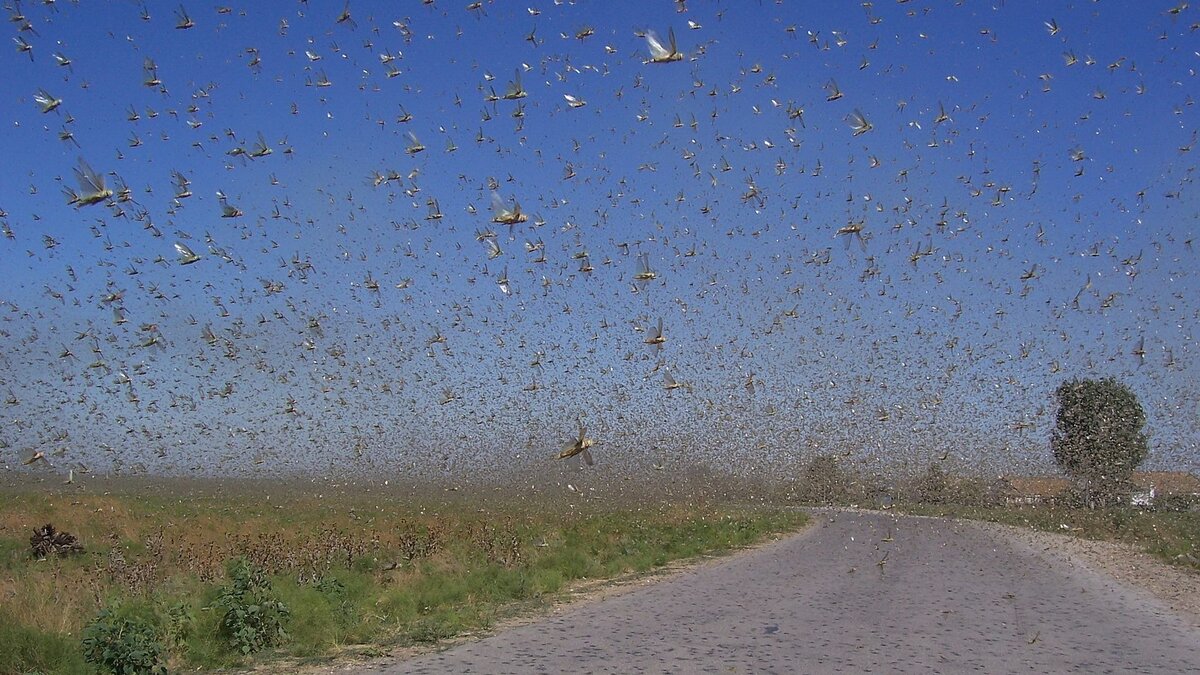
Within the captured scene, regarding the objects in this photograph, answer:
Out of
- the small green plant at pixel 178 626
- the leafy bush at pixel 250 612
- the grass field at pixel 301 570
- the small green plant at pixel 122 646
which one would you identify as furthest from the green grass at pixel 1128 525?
the small green plant at pixel 122 646

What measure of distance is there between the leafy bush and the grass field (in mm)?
33

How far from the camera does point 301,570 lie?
569 inches

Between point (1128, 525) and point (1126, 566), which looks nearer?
point (1126, 566)

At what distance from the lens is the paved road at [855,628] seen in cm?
860

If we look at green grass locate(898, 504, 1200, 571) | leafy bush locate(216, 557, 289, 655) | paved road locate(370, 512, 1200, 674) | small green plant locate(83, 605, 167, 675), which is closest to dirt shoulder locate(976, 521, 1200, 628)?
paved road locate(370, 512, 1200, 674)

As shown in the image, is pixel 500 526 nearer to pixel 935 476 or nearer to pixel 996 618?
pixel 996 618

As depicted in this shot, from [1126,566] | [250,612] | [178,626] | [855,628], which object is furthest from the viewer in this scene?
[1126,566]

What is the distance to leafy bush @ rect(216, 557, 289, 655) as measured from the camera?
32.4ft

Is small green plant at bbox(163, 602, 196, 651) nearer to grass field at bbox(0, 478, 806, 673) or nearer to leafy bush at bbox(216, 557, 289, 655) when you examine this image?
grass field at bbox(0, 478, 806, 673)

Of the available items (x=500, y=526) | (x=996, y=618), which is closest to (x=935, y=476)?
(x=500, y=526)

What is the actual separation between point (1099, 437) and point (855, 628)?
44516 millimetres

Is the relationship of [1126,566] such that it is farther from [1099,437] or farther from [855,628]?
[1099,437]

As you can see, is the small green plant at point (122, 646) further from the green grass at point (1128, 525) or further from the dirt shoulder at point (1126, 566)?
the green grass at point (1128, 525)

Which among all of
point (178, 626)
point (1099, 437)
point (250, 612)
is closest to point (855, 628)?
point (250, 612)
